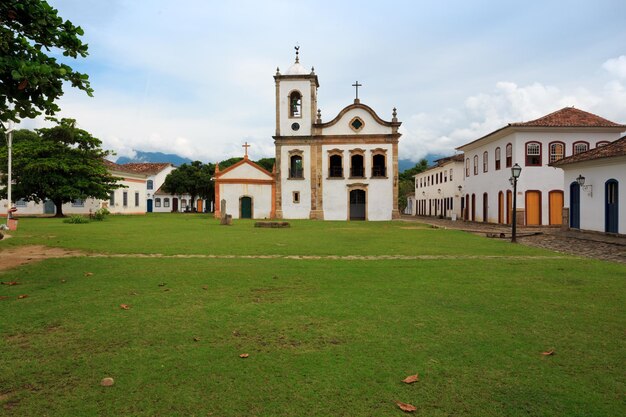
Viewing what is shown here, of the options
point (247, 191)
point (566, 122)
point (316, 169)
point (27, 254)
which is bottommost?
point (27, 254)

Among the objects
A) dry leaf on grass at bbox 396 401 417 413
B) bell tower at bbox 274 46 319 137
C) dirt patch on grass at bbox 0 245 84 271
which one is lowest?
dry leaf on grass at bbox 396 401 417 413

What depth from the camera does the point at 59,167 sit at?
102 feet

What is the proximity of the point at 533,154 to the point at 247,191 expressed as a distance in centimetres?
2135

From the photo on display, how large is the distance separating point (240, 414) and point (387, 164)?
35.4 metres

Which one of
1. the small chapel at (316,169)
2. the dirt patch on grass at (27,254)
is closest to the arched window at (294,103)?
the small chapel at (316,169)

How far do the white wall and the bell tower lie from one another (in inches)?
836

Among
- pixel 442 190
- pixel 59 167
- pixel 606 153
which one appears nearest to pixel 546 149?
pixel 606 153

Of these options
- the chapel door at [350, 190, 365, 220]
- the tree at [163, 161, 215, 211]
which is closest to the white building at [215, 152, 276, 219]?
the chapel door at [350, 190, 365, 220]

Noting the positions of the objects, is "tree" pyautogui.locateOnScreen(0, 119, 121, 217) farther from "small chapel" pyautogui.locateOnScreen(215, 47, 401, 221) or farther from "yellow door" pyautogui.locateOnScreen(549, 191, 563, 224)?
"yellow door" pyautogui.locateOnScreen(549, 191, 563, 224)

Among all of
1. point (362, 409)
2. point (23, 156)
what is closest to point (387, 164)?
point (23, 156)

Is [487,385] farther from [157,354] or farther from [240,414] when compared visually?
[157,354]

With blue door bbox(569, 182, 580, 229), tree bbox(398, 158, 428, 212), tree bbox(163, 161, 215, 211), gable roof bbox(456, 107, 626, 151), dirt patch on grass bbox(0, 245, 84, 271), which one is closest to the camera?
dirt patch on grass bbox(0, 245, 84, 271)

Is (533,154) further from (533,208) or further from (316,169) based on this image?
(316,169)

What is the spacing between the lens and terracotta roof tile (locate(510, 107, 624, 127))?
27.7 meters
